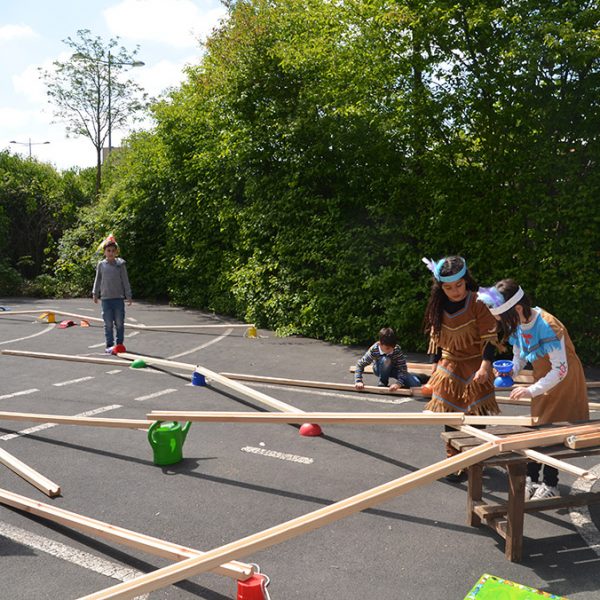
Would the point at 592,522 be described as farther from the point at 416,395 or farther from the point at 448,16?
the point at 448,16

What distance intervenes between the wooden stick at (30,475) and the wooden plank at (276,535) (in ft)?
7.61

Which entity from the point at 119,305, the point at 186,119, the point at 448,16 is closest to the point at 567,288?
the point at 448,16

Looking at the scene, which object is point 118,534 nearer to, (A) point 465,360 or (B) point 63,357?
(A) point 465,360

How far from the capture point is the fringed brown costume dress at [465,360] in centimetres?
523

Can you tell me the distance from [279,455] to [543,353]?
2865 millimetres

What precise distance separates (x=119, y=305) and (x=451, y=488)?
8.12m

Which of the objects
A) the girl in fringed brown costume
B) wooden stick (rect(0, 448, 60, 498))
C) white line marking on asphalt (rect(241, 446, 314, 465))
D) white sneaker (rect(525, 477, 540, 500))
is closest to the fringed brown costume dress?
the girl in fringed brown costume

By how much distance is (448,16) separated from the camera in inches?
399

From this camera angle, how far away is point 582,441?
160 inches

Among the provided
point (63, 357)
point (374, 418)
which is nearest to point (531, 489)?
point (374, 418)

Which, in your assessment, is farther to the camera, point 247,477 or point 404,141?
point 404,141

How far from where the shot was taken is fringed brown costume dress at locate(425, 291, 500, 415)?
5.23 metres

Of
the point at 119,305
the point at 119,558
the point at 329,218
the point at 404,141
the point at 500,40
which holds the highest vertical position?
the point at 500,40

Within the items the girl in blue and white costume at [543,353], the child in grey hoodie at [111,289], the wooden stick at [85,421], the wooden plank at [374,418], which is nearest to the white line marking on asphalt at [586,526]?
the girl in blue and white costume at [543,353]
